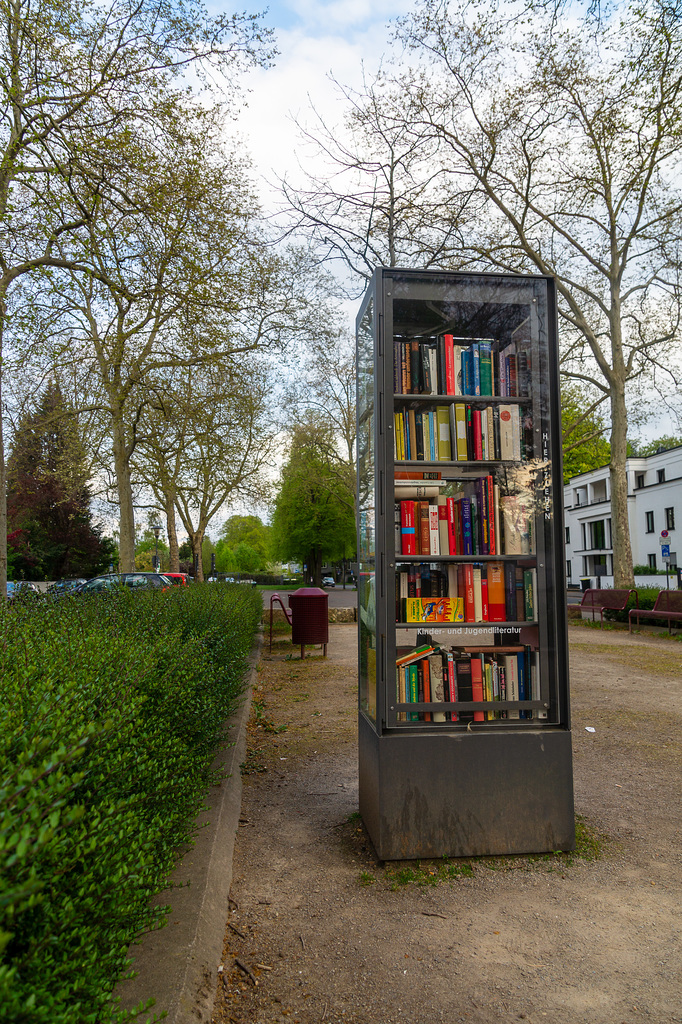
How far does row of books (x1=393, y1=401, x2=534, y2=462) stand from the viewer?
4410 millimetres

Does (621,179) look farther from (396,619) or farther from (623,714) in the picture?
(396,619)

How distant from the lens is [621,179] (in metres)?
19.0

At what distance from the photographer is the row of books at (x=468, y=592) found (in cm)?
430

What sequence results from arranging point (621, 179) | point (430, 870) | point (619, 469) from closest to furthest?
point (430, 870) → point (621, 179) → point (619, 469)

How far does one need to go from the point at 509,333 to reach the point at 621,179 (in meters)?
17.9

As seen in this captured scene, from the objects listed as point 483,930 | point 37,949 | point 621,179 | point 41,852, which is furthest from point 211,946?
point 621,179

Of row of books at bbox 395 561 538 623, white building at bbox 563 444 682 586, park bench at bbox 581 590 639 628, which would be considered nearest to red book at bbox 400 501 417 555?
row of books at bbox 395 561 538 623

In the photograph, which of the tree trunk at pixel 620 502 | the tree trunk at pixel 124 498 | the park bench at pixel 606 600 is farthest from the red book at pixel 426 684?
the tree trunk at pixel 620 502

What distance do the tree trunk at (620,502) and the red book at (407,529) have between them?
1878 cm

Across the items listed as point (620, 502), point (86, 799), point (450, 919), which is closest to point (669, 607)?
point (620, 502)

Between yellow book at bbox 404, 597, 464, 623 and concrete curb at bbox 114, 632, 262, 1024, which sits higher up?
yellow book at bbox 404, 597, 464, 623

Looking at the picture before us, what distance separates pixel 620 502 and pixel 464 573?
746 inches

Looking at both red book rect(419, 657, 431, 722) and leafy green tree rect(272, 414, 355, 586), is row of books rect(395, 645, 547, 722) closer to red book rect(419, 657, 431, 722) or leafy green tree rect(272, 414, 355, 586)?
red book rect(419, 657, 431, 722)

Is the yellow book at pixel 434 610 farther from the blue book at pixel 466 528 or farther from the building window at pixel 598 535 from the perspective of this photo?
the building window at pixel 598 535
